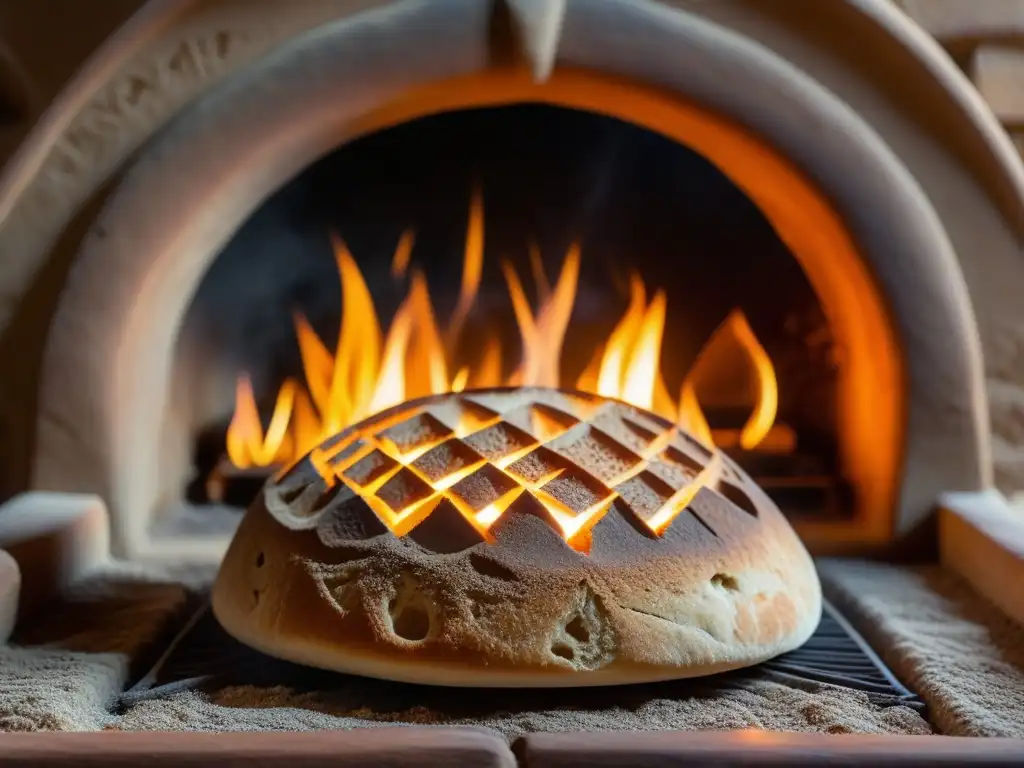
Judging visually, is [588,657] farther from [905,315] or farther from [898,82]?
[898,82]

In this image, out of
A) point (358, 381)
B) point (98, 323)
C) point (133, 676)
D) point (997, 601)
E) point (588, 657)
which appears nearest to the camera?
point (588, 657)

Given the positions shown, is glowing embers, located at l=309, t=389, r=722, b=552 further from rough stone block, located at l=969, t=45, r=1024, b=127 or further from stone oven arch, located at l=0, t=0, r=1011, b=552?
rough stone block, located at l=969, t=45, r=1024, b=127

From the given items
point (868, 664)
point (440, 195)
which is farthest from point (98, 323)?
point (868, 664)

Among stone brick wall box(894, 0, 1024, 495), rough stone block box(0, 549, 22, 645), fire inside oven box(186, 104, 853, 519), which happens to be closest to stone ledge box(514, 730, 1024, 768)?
rough stone block box(0, 549, 22, 645)

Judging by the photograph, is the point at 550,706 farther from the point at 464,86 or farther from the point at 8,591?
the point at 464,86

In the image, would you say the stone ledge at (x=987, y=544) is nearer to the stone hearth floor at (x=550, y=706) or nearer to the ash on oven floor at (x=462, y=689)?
the stone hearth floor at (x=550, y=706)

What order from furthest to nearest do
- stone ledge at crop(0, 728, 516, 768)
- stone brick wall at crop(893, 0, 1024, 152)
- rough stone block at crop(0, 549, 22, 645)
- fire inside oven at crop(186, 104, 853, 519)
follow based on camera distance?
1. fire inside oven at crop(186, 104, 853, 519)
2. stone brick wall at crop(893, 0, 1024, 152)
3. rough stone block at crop(0, 549, 22, 645)
4. stone ledge at crop(0, 728, 516, 768)

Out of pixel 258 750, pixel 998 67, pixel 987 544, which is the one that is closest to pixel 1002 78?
pixel 998 67
